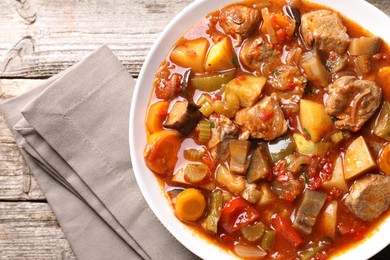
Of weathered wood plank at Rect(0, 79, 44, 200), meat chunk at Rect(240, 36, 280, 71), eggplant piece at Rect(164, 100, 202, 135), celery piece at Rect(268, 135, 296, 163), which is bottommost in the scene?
weathered wood plank at Rect(0, 79, 44, 200)

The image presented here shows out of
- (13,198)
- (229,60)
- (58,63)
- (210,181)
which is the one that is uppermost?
(229,60)

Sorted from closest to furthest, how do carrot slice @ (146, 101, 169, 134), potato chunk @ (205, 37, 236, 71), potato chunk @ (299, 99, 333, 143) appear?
potato chunk @ (299, 99, 333, 143), potato chunk @ (205, 37, 236, 71), carrot slice @ (146, 101, 169, 134)

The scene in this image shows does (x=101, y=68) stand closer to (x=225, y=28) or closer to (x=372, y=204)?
(x=225, y=28)

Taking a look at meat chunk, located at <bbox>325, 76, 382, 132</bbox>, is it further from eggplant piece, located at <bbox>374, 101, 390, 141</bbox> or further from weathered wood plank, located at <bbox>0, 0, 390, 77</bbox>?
weathered wood plank, located at <bbox>0, 0, 390, 77</bbox>

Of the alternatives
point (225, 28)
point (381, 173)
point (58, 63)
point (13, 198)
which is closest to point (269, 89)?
point (225, 28)

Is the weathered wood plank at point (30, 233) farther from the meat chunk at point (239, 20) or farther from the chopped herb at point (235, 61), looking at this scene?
the meat chunk at point (239, 20)

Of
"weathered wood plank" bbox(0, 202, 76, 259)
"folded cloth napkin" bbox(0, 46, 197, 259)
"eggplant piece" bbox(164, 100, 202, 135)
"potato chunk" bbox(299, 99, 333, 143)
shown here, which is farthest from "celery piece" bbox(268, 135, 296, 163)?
"weathered wood plank" bbox(0, 202, 76, 259)

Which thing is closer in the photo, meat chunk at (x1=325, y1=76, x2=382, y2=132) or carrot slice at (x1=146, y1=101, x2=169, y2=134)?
meat chunk at (x1=325, y1=76, x2=382, y2=132)

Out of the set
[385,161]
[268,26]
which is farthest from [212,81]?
[385,161]
